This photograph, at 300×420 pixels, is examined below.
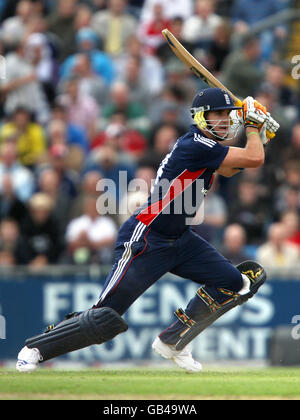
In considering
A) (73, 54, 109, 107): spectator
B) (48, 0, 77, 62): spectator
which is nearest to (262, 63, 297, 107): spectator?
(73, 54, 109, 107): spectator

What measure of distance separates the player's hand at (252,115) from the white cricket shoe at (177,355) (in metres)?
2.08

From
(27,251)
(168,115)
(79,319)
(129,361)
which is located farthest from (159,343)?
(168,115)

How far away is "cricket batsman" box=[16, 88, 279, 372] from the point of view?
25.7 feet

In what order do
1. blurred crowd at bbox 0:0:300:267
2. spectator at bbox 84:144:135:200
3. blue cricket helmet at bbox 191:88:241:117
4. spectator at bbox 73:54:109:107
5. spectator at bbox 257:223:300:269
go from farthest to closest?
spectator at bbox 73:54:109:107 < spectator at bbox 84:144:135:200 < blurred crowd at bbox 0:0:300:267 < spectator at bbox 257:223:300:269 < blue cricket helmet at bbox 191:88:241:117

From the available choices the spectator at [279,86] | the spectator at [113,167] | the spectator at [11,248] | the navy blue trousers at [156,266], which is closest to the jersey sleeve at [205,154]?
the navy blue trousers at [156,266]

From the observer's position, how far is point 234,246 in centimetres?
1188

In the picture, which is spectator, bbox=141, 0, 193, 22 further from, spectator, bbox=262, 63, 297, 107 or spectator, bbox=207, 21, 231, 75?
spectator, bbox=262, 63, 297, 107

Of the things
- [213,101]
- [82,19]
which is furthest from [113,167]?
[213,101]

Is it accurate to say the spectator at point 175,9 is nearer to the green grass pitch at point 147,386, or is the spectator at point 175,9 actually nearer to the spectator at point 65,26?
the spectator at point 65,26

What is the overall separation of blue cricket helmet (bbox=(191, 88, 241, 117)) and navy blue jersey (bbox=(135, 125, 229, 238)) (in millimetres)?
222

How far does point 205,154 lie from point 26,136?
6.47 meters

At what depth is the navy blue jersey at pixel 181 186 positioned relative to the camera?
7.89 m

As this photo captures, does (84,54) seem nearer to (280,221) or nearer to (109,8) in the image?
(109,8)

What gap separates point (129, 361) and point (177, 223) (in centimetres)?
374
